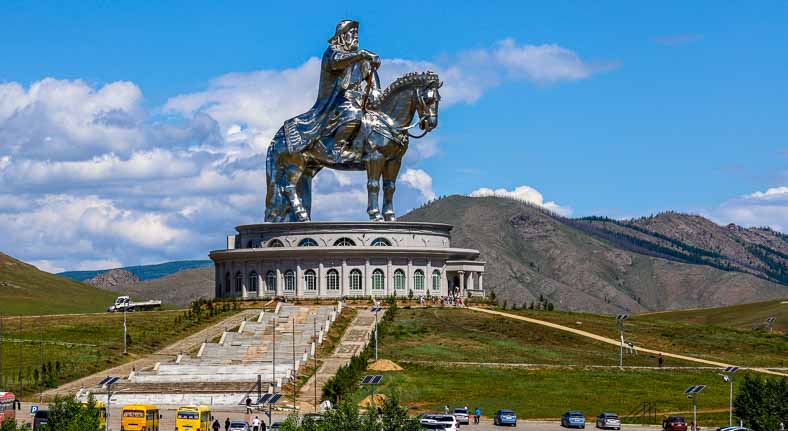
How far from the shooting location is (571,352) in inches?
3529

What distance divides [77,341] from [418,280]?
2682cm

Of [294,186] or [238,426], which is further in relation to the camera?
[294,186]

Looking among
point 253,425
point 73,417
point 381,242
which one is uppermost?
point 381,242

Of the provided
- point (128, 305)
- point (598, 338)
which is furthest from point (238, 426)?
point (128, 305)

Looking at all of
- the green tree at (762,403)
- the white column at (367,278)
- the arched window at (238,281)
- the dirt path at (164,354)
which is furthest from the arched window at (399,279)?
the green tree at (762,403)

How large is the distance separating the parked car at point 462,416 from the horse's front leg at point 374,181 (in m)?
40.4

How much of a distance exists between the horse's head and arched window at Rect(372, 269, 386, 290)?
1082cm

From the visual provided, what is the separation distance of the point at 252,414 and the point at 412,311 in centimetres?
3457

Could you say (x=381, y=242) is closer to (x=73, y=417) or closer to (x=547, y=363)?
(x=547, y=363)

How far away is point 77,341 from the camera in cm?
9225

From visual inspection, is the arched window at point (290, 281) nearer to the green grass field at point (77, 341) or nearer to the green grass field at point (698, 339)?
the green grass field at point (77, 341)

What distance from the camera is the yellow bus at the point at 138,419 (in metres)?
58.7

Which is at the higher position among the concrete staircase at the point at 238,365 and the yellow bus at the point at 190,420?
the concrete staircase at the point at 238,365

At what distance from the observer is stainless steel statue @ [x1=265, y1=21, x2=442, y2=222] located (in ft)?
344
